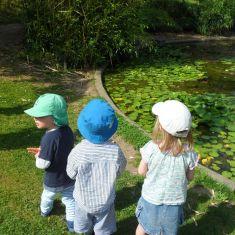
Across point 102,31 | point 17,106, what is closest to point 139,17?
point 102,31

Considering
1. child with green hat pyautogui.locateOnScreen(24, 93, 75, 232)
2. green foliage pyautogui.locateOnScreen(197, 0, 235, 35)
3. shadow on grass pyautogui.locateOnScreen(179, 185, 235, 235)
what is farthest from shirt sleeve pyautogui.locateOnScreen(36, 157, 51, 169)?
green foliage pyautogui.locateOnScreen(197, 0, 235, 35)

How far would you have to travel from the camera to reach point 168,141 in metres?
2.89

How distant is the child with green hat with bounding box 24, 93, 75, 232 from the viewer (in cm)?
325

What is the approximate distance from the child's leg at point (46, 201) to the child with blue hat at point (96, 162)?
51 cm

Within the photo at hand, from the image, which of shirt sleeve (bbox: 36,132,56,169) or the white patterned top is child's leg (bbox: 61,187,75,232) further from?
the white patterned top

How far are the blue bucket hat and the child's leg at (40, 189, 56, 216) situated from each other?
2.96 ft

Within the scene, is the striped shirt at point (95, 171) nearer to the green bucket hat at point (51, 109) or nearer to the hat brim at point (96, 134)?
the hat brim at point (96, 134)

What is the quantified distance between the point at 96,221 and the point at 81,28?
18.7ft

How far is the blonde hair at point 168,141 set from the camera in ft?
9.47

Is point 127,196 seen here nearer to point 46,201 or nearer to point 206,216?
point 206,216

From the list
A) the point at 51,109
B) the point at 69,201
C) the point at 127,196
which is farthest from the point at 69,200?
the point at 127,196

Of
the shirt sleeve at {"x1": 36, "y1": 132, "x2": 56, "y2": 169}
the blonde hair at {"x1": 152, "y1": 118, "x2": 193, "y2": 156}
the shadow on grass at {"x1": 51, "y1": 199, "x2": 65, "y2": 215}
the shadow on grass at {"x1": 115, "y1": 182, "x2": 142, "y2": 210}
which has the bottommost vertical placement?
the shadow on grass at {"x1": 115, "y1": 182, "x2": 142, "y2": 210}

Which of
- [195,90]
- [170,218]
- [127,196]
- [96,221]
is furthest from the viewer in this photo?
[195,90]

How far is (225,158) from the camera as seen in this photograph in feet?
18.2
